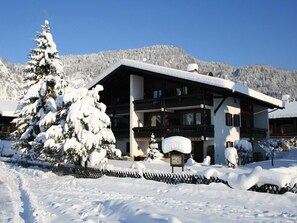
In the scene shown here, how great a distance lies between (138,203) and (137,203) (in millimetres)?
46

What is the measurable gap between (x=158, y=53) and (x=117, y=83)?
113037 millimetres

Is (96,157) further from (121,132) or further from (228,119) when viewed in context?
(228,119)

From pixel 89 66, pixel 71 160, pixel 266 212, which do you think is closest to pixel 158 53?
pixel 89 66

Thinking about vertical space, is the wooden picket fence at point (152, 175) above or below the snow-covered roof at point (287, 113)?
below

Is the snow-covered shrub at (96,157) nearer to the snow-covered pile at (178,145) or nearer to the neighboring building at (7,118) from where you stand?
the snow-covered pile at (178,145)

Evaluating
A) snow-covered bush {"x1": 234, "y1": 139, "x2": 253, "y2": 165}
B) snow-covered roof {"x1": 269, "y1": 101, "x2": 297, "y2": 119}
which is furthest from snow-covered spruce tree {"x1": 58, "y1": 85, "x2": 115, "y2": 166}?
snow-covered roof {"x1": 269, "y1": 101, "x2": 297, "y2": 119}

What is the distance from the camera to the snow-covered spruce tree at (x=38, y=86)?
26312mm

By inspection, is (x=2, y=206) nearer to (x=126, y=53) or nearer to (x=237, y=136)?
(x=237, y=136)

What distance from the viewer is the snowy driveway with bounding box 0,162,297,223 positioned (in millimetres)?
9195

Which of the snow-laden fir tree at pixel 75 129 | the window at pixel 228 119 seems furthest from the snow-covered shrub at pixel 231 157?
the window at pixel 228 119

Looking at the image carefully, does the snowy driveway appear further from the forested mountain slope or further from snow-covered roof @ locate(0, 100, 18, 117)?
the forested mountain slope

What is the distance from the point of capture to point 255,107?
38.8m

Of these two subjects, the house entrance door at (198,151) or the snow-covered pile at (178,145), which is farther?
the house entrance door at (198,151)

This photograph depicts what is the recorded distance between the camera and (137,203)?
10.9m
